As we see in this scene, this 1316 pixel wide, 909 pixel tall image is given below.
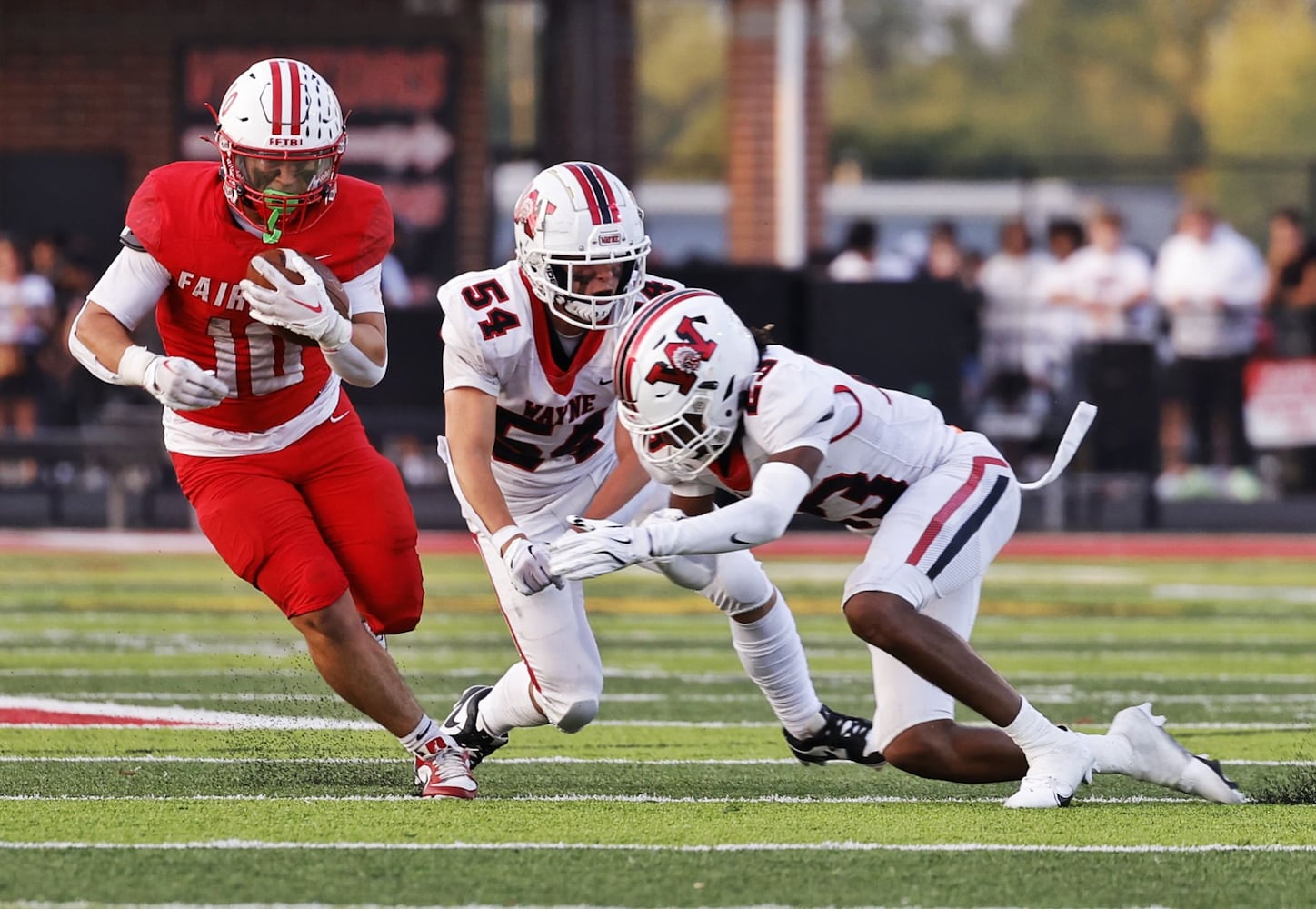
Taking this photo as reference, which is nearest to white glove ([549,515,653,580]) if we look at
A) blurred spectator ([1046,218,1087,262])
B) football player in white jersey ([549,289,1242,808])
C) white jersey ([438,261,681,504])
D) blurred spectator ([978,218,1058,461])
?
football player in white jersey ([549,289,1242,808])

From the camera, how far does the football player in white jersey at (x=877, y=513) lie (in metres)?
4.98

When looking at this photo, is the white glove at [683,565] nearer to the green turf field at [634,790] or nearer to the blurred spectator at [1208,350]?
the green turf field at [634,790]

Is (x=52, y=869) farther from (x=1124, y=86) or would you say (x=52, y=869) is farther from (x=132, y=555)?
(x=1124, y=86)

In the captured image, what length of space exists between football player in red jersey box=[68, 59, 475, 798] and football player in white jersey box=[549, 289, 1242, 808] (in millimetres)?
650

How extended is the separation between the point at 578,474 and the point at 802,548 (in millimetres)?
6756

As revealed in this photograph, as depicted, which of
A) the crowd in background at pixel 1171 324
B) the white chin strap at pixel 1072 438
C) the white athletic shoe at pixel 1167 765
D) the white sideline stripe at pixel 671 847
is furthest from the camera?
the crowd in background at pixel 1171 324

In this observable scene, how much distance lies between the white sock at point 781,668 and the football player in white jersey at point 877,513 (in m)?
0.47

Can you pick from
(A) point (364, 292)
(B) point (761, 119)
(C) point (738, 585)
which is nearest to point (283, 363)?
(A) point (364, 292)

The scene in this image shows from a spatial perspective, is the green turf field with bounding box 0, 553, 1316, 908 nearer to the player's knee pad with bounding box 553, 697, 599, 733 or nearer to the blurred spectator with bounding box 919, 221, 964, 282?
the player's knee pad with bounding box 553, 697, 599, 733

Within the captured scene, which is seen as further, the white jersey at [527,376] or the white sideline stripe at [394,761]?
the white sideline stripe at [394,761]

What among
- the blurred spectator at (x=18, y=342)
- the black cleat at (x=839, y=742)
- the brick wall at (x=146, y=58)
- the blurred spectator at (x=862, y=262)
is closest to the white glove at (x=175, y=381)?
the black cleat at (x=839, y=742)

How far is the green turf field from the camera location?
169 inches

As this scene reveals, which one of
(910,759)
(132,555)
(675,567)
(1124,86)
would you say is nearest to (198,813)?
(675,567)

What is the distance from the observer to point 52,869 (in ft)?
14.2
